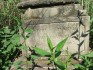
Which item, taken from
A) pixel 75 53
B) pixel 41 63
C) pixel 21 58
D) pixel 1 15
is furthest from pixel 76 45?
pixel 1 15

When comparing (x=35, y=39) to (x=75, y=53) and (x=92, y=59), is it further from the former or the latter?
(x=92, y=59)

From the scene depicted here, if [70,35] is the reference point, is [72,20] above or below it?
above

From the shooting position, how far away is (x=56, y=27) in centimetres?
295

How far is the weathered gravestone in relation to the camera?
2.89 metres

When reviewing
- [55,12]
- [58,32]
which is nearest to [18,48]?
[58,32]

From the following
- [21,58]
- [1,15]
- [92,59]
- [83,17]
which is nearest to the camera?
[92,59]

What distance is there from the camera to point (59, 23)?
2.93m

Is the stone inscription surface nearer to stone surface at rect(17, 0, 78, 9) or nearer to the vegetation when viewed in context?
the vegetation

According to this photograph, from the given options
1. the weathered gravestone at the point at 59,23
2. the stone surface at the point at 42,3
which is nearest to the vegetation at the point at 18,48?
the weathered gravestone at the point at 59,23

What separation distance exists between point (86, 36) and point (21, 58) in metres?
1.03

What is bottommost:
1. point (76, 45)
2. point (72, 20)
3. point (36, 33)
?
point (76, 45)

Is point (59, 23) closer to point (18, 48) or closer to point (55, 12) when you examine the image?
point (55, 12)

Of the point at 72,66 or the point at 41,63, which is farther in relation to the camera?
the point at 41,63

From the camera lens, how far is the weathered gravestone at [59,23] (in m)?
2.89
